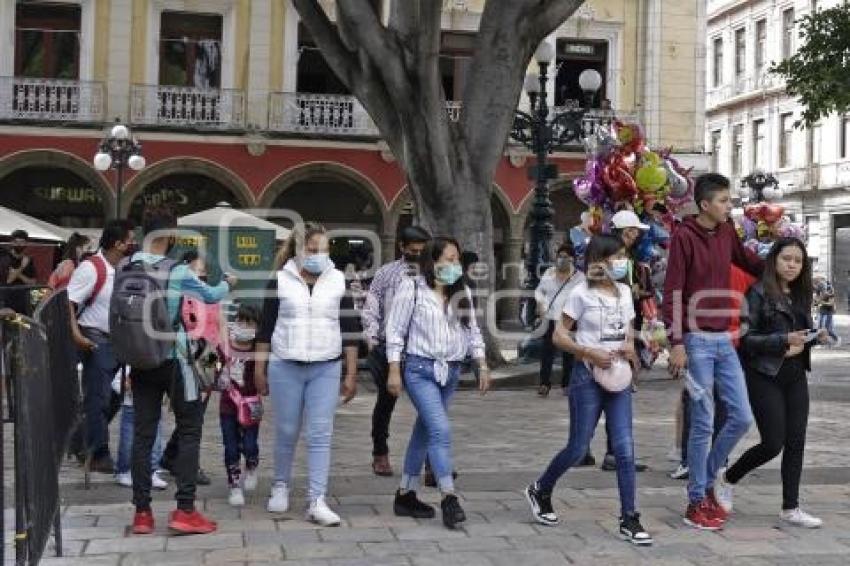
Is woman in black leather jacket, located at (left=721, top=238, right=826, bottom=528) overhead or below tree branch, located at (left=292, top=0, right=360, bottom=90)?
below

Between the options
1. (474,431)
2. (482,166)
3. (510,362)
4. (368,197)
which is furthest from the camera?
(368,197)

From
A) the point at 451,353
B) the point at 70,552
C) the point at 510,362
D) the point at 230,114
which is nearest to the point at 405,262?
the point at 451,353

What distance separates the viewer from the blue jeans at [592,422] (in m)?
5.60

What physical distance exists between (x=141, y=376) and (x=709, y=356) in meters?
3.07

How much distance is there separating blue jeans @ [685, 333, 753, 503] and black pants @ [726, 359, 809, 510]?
0.08 metres

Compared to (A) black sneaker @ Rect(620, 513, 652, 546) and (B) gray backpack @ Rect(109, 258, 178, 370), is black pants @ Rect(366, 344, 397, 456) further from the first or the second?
(A) black sneaker @ Rect(620, 513, 652, 546)

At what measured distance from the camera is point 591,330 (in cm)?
575

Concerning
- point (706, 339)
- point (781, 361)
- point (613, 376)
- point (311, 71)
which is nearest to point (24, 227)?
point (311, 71)

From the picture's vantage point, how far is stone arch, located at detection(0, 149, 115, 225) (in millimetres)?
23172

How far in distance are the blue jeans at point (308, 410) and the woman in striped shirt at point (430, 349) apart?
1.20 ft

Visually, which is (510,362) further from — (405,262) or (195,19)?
(195,19)

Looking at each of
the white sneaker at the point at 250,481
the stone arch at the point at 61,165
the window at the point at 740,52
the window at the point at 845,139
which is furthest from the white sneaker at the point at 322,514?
the window at the point at 740,52

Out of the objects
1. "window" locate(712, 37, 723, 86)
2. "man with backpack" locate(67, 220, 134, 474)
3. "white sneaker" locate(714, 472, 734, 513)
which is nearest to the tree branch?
"man with backpack" locate(67, 220, 134, 474)

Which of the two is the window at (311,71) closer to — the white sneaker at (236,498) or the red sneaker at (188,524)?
the white sneaker at (236,498)
